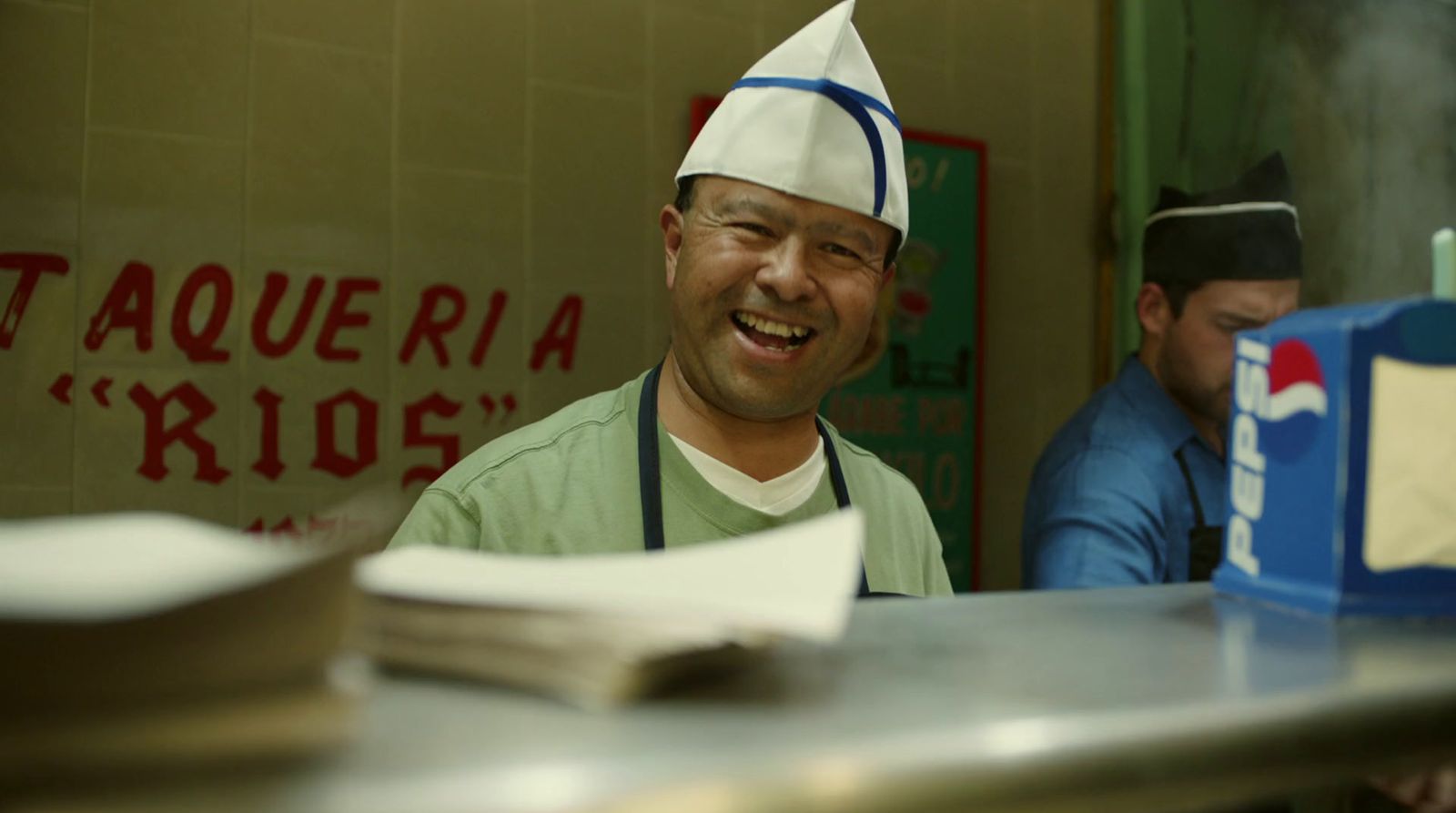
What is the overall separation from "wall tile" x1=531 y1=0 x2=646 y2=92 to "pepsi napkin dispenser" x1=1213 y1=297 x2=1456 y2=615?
1.54m

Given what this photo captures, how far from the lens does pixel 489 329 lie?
1.84 metres

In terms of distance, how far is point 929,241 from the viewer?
2.24m

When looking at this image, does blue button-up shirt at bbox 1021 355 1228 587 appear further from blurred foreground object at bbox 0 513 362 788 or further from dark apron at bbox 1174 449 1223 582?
blurred foreground object at bbox 0 513 362 788

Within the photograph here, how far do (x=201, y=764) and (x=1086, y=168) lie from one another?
2.44 metres

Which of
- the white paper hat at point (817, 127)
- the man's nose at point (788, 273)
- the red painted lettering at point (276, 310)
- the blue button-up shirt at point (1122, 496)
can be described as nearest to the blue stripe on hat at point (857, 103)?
the white paper hat at point (817, 127)

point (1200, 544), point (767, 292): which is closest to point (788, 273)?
point (767, 292)

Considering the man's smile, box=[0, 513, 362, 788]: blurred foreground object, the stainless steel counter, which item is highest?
the man's smile

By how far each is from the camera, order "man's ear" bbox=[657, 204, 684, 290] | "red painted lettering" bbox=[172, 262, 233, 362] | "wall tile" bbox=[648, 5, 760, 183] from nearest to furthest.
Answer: "man's ear" bbox=[657, 204, 684, 290]
"red painted lettering" bbox=[172, 262, 233, 362]
"wall tile" bbox=[648, 5, 760, 183]

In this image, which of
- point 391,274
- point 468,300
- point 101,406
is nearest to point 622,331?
point 468,300

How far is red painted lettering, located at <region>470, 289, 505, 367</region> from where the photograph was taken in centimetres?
183

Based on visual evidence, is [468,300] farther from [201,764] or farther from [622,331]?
[201,764]

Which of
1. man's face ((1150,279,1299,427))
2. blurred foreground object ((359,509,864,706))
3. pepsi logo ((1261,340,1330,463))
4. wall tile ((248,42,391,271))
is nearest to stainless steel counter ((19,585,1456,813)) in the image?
blurred foreground object ((359,509,864,706))

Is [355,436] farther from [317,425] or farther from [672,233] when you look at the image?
[672,233]

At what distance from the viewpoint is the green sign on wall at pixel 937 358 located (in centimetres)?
219
